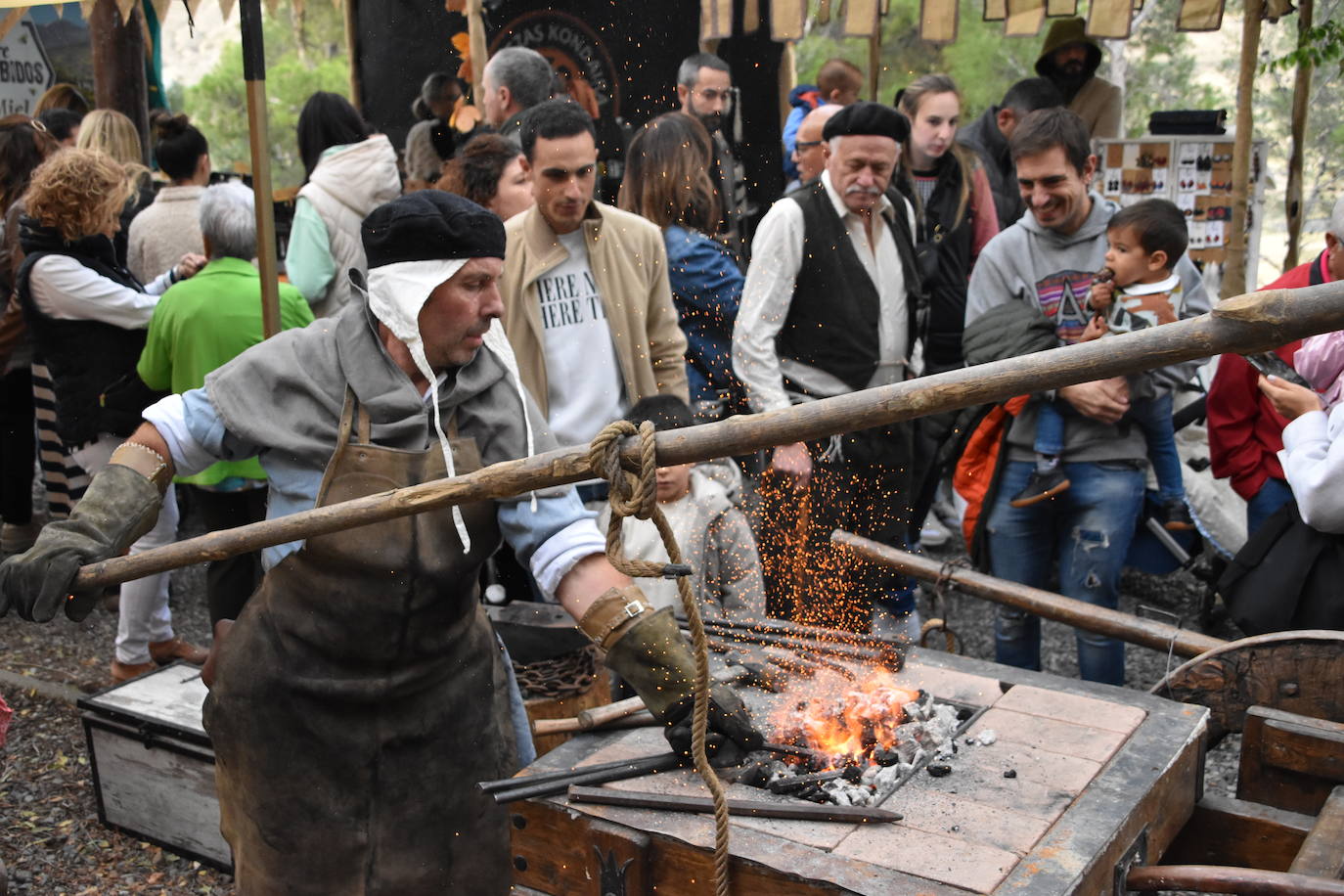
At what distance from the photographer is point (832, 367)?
15.2 ft

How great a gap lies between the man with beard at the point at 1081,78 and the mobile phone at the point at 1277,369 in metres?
3.75

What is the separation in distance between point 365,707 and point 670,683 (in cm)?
74

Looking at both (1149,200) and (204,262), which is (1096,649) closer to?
(1149,200)

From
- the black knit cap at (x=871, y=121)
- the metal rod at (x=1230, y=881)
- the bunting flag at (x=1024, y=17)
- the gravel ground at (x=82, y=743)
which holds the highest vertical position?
the bunting flag at (x=1024, y=17)

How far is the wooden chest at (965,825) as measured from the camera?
2.23 metres

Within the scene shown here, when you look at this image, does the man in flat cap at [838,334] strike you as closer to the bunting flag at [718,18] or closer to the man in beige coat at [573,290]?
the man in beige coat at [573,290]

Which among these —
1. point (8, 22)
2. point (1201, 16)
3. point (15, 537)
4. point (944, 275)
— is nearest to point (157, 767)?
point (15, 537)

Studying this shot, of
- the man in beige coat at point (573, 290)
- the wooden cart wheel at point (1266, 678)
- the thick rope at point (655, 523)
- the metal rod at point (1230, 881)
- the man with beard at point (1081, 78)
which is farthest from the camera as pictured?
the man with beard at point (1081, 78)

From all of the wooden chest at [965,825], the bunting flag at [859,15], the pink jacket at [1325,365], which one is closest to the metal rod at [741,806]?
the wooden chest at [965,825]

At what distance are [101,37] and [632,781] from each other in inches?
313

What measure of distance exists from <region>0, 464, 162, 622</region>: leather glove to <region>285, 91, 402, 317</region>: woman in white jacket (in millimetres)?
2585

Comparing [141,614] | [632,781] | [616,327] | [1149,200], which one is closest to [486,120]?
[616,327]

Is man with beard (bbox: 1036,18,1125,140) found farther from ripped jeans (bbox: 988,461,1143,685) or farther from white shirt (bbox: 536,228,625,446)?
white shirt (bbox: 536,228,625,446)

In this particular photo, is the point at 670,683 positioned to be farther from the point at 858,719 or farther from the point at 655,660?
the point at 858,719
